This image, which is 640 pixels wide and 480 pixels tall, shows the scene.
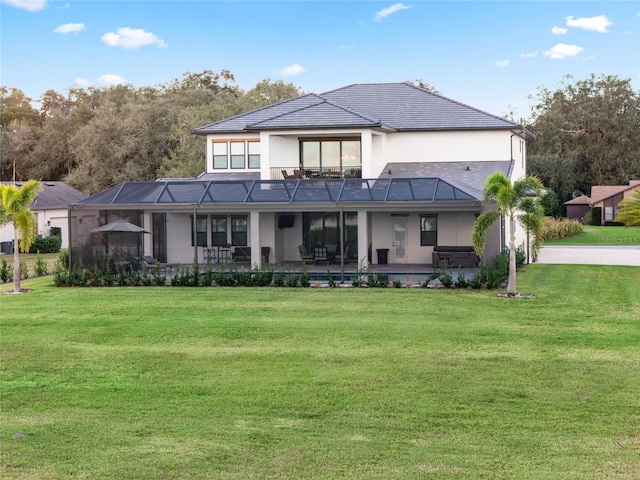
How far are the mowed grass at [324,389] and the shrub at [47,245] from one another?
23347 millimetres

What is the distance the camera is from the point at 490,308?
21.1 m

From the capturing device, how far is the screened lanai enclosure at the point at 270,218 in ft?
91.5

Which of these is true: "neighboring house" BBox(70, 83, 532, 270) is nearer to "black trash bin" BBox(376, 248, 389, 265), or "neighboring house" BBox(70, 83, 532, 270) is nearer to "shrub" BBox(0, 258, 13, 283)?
"black trash bin" BBox(376, 248, 389, 265)

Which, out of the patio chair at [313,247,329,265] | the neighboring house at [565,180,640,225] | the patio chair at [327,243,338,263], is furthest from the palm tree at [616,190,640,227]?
the neighboring house at [565,180,640,225]

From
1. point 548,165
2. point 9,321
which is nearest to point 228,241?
point 9,321

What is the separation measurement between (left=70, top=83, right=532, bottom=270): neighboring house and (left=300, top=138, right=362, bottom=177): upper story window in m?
0.04

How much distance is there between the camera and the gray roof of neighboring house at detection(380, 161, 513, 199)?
32.4 meters

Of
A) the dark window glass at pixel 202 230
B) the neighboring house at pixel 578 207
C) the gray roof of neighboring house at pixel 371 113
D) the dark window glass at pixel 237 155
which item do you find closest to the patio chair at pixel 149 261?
the dark window glass at pixel 202 230

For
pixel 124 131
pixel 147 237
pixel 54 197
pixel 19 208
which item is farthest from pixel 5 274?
pixel 124 131

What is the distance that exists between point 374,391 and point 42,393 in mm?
5268

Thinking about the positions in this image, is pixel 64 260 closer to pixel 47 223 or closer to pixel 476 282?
pixel 476 282

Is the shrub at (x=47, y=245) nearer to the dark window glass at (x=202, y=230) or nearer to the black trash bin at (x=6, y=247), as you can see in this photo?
the black trash bin at (x=6, y=247)

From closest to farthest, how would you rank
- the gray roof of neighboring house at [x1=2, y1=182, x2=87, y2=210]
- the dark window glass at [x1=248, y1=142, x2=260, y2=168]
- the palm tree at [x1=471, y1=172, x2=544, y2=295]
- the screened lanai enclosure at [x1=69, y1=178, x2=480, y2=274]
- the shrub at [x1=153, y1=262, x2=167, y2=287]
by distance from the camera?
the palm tree at [x1=471, y1=172, x2=544, y2=295]
the shrub at [x1=153, y1=262, x2=167, y2=287]
the screened lanai enclosure at [x1=69, y1=178, x2=480, y2=274]
the dark window glass at [x1=248, y1=142, x2=260, y2=168]
the gray roof of neighboring house at [x1=2, y1=182, x2=87, y2=210]

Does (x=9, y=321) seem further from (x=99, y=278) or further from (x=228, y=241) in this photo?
(x=228, y=241)
